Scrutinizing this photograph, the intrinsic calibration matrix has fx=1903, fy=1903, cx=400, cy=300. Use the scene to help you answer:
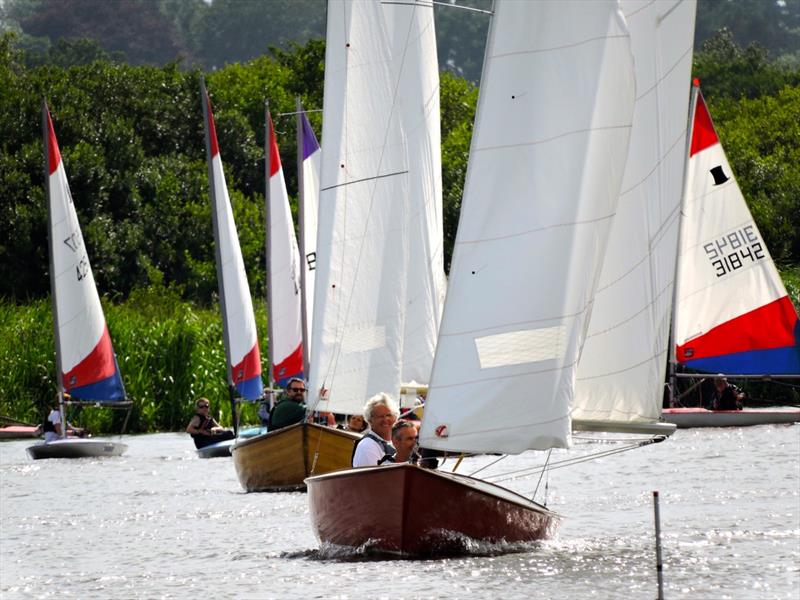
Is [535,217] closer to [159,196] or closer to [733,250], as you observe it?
[733,250]

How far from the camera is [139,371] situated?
123 feet

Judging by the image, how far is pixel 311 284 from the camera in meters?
30.1

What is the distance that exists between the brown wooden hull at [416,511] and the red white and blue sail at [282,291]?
623 inches

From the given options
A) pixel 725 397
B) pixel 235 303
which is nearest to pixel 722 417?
pixel 725 397

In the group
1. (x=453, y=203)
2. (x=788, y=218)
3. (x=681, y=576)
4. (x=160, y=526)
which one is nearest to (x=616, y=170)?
(x=681, y=576)

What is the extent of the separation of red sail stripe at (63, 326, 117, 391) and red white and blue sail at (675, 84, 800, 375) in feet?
34.0

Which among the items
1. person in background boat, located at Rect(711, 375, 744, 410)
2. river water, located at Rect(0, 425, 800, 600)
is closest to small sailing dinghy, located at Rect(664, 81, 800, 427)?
person in background boat, located at Rect(711, 375, 744, 410)

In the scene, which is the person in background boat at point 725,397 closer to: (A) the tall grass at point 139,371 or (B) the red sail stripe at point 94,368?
(A) the tall grass at point 139,371

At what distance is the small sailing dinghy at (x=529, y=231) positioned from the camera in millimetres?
14516

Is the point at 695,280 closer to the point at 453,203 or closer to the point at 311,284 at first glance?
the point at 311,284

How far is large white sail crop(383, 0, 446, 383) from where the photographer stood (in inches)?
880

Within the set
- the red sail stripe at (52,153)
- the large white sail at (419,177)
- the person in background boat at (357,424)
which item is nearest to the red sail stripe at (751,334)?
the red sail stripe at (52,153)

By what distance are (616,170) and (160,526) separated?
737cm

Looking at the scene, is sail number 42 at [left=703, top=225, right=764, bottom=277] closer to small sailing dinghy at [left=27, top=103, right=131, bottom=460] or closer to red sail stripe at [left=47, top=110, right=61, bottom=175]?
small sailing dinghy at [left=27, top=103, right=131, bottom=460]
